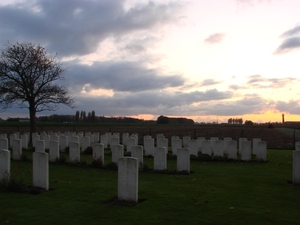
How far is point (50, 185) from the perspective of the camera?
9258 millimetres

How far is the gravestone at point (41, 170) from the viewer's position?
28.1 ft

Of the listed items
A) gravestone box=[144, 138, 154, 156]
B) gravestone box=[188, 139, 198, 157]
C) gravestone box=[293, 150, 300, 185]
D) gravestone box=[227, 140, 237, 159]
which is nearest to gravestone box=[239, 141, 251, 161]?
gravestone box=[227, 140, 237, 159]

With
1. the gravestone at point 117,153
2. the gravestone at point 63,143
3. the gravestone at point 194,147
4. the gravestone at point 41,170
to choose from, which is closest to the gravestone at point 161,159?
the gravestone at point 117,153

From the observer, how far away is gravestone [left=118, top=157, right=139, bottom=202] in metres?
7.35

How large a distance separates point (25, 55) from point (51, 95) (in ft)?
12.0

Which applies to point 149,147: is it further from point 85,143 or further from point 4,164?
point 4,164

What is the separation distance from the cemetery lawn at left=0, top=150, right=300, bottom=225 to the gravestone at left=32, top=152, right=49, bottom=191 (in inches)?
12.4

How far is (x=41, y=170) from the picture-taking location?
8641 millimetres

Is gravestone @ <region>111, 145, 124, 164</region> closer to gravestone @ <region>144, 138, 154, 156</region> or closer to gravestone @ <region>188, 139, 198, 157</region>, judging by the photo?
gravestone @ <region>144, 138, 154, 156</region>

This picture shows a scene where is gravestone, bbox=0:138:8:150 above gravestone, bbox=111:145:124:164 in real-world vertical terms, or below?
above

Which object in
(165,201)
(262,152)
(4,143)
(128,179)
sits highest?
(4,143)

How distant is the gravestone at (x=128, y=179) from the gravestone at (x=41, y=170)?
2.37 meters

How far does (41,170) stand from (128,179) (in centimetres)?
278

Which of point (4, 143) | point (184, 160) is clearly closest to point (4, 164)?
point (184, 160)
